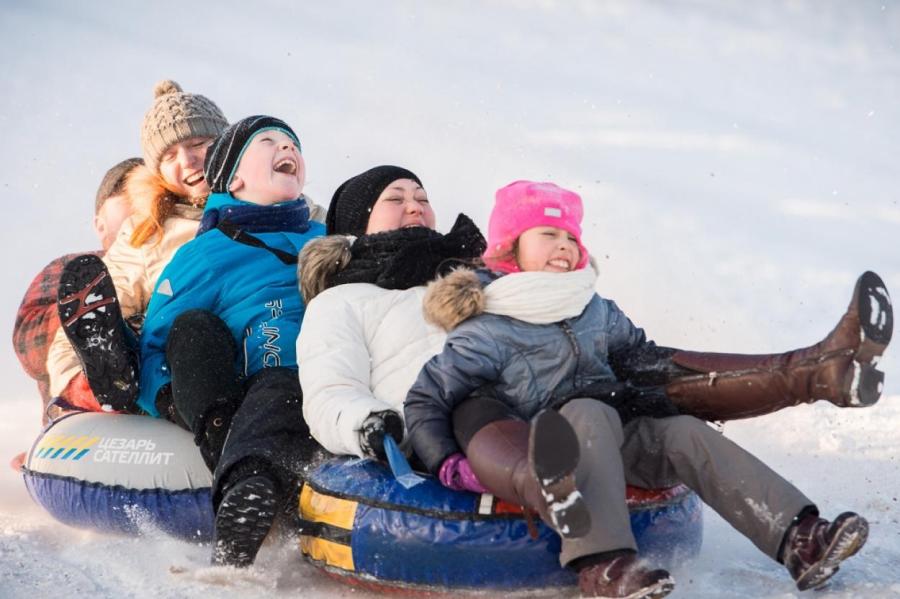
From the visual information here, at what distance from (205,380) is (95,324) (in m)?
0.44

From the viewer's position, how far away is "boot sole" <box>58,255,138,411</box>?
3.12 metres

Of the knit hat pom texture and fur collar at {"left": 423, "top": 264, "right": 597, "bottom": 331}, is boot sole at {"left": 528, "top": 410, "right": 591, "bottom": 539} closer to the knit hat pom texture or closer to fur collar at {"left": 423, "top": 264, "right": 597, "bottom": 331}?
fur collar at {"left": 423, "top": 264, "right": 597, "bottom": 331}

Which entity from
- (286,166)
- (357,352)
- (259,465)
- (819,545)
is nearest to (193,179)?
(286,166)

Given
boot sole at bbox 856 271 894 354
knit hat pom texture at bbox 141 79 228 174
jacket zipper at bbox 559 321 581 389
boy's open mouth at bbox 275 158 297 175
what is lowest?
jacket zipper at bbox 559 321 581 389

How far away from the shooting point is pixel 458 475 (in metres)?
2.43

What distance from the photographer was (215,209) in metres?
3.54

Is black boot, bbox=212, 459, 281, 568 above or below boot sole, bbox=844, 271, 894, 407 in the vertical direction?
below

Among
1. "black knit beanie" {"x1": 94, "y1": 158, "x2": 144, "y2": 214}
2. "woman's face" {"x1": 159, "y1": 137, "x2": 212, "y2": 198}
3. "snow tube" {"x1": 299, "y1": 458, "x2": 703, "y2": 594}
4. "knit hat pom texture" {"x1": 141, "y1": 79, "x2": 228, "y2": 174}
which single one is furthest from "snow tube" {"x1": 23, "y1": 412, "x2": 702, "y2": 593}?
"black knit beanie" {"x1": 94, "y1": 158, "x2": 144, "y2": 214}

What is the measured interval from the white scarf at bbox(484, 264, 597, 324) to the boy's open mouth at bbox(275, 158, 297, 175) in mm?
1198

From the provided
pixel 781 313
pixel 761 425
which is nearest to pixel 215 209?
pixel 761 425

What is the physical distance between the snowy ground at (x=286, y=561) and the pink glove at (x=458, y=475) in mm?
412

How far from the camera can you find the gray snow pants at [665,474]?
2211 millimetres

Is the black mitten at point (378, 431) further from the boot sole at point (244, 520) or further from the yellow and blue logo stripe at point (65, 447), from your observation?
the yellow and blue logo stripe at point (65, 447)

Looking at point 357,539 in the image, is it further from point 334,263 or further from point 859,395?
point 859,395
